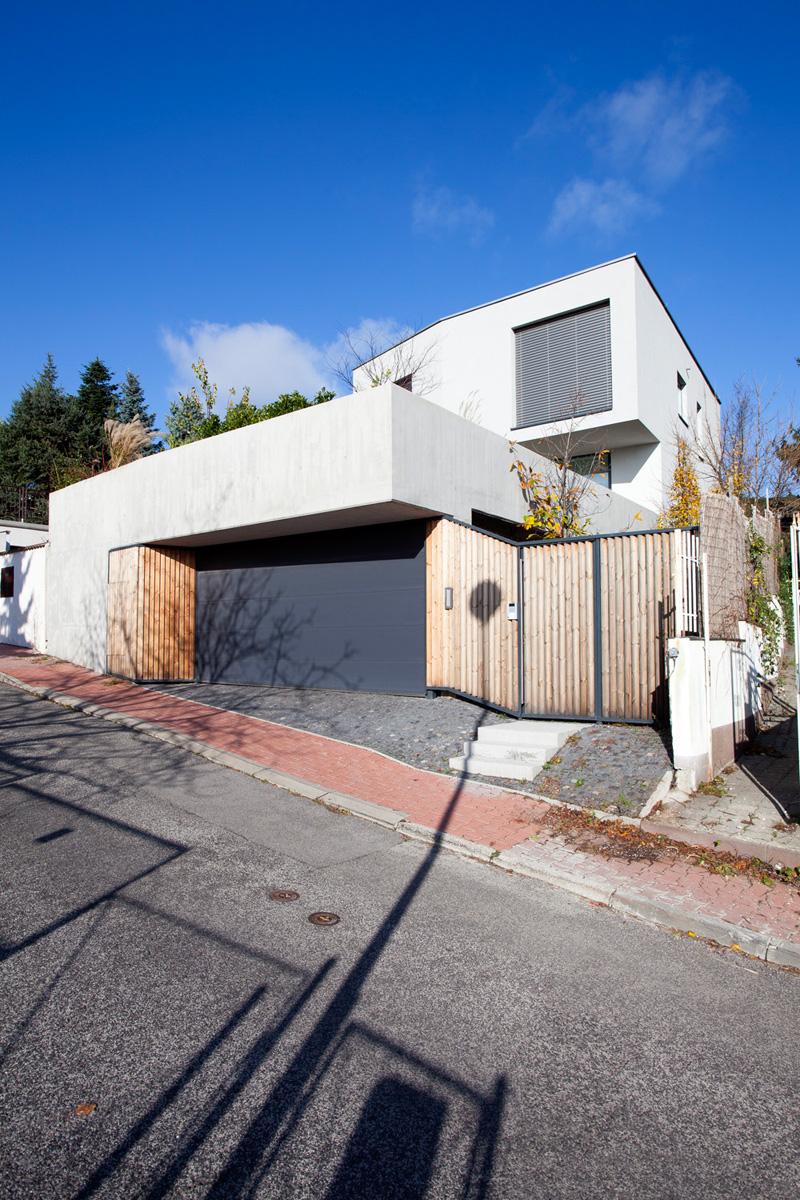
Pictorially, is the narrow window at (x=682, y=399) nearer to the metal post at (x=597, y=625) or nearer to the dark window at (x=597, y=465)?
the dark window at (x=597, y=465)

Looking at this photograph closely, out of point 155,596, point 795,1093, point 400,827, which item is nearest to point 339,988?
point 795,1093

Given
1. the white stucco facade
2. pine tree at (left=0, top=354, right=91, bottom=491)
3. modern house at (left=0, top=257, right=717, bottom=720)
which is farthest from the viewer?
pine tree at (left=0, top=354, right=91, bottom=491)

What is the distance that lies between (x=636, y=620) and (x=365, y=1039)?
241 inches

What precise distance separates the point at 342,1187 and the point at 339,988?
1.14m

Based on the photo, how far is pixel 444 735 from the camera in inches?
329

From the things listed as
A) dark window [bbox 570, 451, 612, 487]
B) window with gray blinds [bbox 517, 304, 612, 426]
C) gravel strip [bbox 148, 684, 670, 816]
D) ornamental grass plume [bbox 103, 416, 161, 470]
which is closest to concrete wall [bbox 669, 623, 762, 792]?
gravel strip [bbox 148, 684, 670, 816]

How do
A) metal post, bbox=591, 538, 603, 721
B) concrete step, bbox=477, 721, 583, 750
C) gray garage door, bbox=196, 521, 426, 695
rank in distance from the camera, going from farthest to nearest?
gray garage door, bbox=196, 521, 426, 695, metal post, bbox=591, 538, 603, 721, concrete step, bbox=477, 721, 583, 750

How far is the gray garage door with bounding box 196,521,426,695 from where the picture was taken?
422 inches

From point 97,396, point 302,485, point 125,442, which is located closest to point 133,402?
point 97,396

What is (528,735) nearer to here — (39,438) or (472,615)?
(472,615)

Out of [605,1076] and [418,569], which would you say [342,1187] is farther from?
[418,569]

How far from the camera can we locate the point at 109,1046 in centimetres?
268

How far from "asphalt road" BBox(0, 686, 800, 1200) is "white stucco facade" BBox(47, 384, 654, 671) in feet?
20.2

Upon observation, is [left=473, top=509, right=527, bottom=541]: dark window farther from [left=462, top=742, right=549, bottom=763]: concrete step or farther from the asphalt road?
the asphalt road
